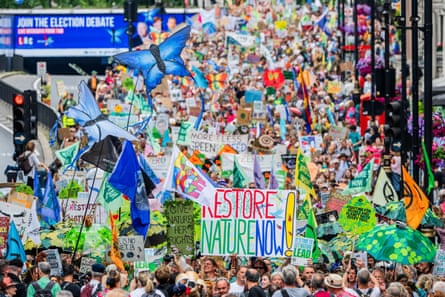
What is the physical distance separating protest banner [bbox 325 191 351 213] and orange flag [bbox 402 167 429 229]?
26.7 inches

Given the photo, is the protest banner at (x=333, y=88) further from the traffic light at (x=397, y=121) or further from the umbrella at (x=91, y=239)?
the umbrella at (x=91, y=239)

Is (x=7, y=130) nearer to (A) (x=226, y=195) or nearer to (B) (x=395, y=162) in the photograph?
(B) (x=395, y=162)

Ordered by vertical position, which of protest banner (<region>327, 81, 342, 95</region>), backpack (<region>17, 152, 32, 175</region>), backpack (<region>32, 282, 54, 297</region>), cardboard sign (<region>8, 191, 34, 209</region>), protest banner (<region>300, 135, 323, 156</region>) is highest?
protest banner (<region>327, 81, 342, 95</region>)

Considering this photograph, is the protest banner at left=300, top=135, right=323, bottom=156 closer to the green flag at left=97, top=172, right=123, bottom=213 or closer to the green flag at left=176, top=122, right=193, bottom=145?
the green flag at left=176, top=122, right=193, bottom=145

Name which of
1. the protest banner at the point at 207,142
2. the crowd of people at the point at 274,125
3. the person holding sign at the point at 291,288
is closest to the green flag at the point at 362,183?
the crowd of people at the point at 274,125

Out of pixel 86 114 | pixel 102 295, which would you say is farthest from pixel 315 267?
pixel 86 114

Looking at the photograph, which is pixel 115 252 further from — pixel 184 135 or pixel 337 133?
pixel 337 133

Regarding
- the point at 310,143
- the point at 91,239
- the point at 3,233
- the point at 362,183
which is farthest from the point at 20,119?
the point at 91,239

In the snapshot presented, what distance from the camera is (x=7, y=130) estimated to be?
49.7m

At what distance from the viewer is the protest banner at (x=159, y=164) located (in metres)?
26.6

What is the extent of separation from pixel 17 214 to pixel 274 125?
16973mm

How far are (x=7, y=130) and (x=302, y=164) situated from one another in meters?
27.7

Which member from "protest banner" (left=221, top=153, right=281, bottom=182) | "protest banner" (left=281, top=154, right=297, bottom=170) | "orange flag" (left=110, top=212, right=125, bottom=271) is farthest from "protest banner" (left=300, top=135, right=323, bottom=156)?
"orange flag" (left=110, top=212, right=125, bottom=271)

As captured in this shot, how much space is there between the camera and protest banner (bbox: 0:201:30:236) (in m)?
21.0
